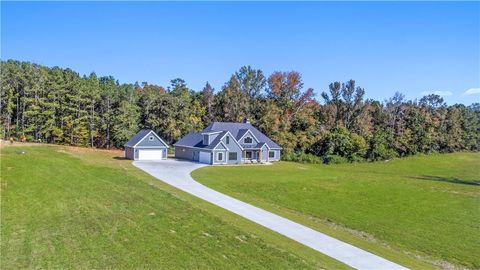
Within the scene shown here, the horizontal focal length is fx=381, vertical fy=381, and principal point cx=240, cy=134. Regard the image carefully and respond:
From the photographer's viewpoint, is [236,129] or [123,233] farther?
[236,129]

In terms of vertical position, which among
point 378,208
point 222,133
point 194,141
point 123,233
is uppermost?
point 222,133

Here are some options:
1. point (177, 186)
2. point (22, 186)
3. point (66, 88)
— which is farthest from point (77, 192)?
point (66, 88)

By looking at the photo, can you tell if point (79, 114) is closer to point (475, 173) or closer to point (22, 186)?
point (22, 186)

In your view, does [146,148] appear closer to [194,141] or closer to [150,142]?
[150,142]

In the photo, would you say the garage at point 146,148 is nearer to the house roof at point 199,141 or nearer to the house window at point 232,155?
the house roof at point 199,141

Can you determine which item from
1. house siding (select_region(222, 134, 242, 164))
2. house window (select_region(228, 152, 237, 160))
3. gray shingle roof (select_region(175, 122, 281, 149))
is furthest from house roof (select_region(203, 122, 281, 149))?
house window (select_region(228, 152, 237, 160))

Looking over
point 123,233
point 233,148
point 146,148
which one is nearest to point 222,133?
point 233,148

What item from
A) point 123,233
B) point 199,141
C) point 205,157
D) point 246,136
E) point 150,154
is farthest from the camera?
point 246,136
